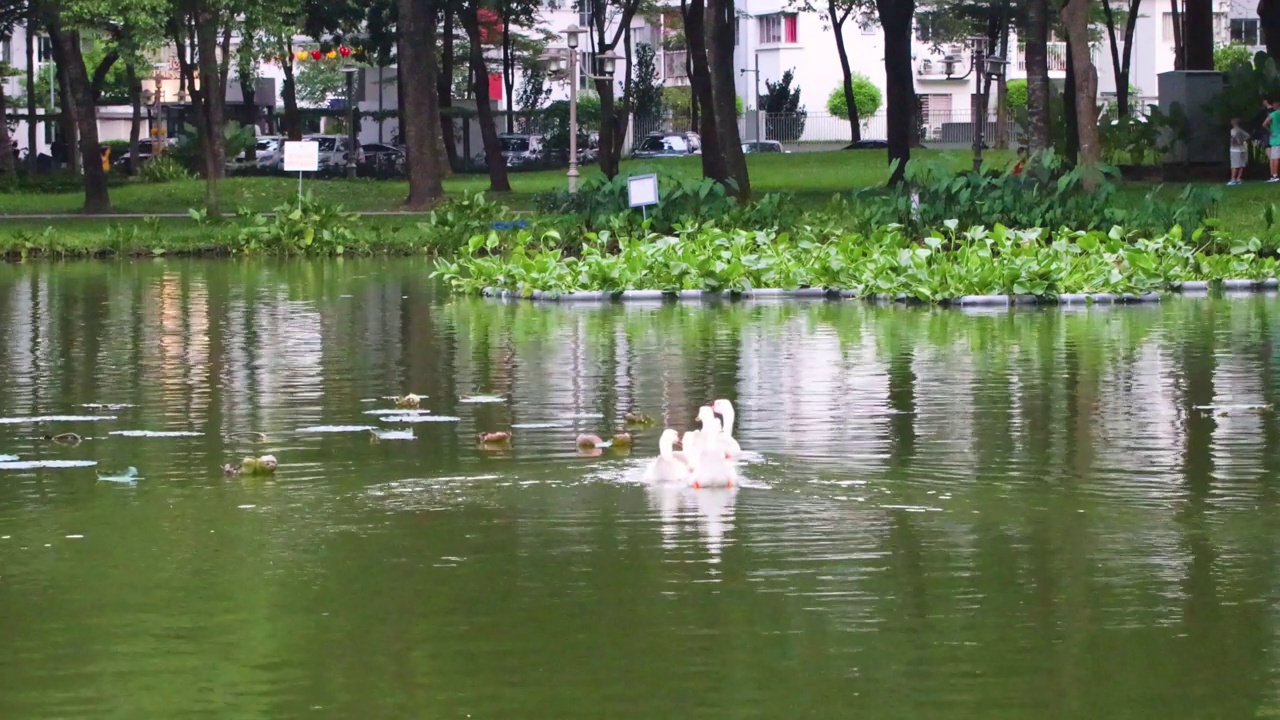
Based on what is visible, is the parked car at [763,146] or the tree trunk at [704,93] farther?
the parked car at [763,146]

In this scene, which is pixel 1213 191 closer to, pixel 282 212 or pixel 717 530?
pixel 282 212

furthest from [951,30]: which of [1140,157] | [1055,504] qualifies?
[1055,504]

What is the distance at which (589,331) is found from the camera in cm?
1933

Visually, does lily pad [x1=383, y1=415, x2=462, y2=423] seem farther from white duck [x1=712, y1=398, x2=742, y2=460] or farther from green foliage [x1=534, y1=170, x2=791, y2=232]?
green foliage [x1=534, y1=170, x2=791, y2=232]

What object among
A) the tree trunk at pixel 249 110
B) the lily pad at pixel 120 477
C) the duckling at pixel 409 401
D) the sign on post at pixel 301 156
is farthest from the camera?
the tree trunk at pixel 249 110

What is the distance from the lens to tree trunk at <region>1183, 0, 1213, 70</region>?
44.3 metres

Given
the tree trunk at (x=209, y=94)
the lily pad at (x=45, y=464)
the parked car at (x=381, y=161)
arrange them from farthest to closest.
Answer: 1. the parked car at (x=381, y=161)
2. the tree trunk at (x=209, y=94)
3. the lily pad at (x=45, y=464)

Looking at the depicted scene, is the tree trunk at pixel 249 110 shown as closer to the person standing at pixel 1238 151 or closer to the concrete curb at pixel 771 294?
the person standing at pixel 1238 151

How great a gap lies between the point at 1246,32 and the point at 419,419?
315ft

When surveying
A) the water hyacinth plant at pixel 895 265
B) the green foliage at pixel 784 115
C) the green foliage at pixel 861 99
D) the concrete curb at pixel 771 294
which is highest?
the green foliage at pixel 861 99

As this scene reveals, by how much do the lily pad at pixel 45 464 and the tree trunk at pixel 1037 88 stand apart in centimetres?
2476

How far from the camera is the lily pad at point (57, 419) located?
13.5 m

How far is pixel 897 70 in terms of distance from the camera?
1772 inches

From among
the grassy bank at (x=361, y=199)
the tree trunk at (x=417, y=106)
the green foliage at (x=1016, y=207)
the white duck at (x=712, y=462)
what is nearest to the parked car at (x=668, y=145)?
the grassy bank at (x=361, y=199)
